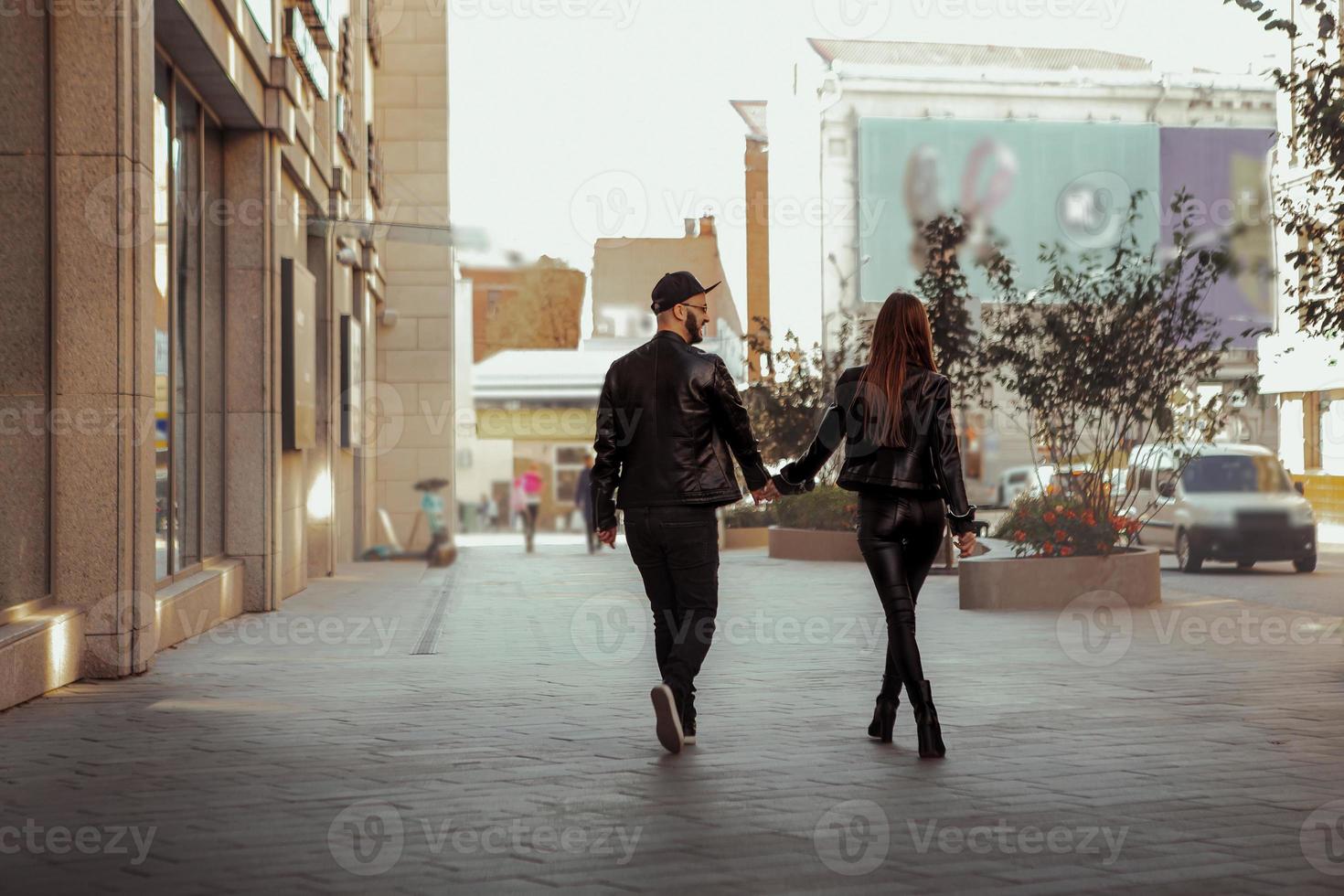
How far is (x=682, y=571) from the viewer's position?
6.36m

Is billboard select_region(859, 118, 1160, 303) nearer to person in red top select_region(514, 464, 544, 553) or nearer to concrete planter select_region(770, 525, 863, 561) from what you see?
person in red top select_region(514, 464, 544, 553)

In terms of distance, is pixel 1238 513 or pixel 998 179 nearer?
pixel 1238 513

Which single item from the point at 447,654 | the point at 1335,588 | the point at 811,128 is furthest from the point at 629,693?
the point at 811,128

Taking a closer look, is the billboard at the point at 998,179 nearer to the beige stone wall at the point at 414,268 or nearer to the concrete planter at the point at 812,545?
the beige stone wall at the point at 414,268

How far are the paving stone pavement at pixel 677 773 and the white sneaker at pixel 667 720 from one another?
90 millimetres

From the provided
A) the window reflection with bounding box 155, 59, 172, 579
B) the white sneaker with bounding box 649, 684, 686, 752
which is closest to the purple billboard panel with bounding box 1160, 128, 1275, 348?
the window reflection with bounding box 155, 59, 172, 579

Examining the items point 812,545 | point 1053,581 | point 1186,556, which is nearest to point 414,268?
point 812,545

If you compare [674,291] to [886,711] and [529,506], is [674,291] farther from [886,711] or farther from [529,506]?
[529,506]

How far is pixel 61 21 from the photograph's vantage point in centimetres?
855

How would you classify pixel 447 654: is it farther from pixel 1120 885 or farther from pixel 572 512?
pixel 572 512

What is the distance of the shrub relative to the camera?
561 inches

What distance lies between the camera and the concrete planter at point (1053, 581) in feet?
44.6

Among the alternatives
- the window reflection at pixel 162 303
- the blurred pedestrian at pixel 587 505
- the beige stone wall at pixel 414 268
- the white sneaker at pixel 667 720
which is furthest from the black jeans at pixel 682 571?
the beige stone wall at pixel 414 268

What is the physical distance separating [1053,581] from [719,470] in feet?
26.5
